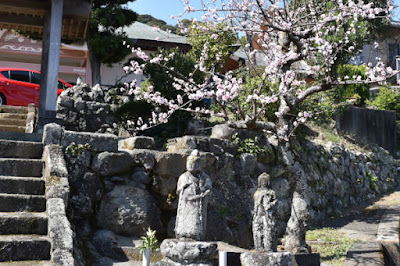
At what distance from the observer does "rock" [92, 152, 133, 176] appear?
7203 mm

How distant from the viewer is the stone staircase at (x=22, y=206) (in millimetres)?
4898

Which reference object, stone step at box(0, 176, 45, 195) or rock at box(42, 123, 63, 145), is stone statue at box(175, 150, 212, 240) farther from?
rock at box(42, 123, 63, 145)

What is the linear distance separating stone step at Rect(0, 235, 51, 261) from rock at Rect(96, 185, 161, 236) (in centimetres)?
210

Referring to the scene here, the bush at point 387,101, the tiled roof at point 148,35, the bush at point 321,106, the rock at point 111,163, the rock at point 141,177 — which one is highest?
the tiled roof at point 148,35

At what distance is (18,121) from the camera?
10516 mm

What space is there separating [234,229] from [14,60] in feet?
66.8

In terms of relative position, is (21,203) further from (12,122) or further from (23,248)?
(12,122)

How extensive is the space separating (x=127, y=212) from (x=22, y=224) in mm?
2188

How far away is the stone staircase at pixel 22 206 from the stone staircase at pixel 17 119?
319 cm

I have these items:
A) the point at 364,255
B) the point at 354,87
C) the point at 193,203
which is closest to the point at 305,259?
the point at 364,255

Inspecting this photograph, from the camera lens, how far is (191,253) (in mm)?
5332

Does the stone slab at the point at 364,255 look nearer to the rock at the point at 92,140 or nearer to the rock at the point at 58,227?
the rock at the point at 92,140

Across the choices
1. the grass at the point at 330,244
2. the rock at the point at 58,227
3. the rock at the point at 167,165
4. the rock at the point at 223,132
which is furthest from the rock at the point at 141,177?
the grass at the point at 330,244

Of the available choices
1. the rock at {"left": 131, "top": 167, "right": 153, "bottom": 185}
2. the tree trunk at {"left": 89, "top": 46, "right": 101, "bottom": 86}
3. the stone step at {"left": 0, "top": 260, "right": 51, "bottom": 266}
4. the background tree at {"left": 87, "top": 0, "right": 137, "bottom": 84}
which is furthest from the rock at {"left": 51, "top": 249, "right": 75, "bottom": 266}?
the tree trunk at {"left": 89, "top": 46, "right": 101, "bottom": 86}
